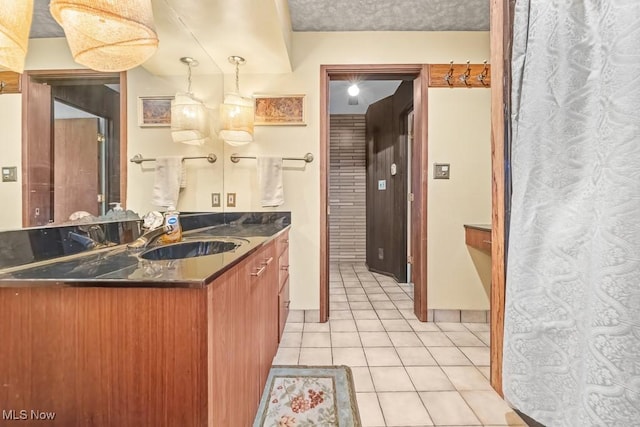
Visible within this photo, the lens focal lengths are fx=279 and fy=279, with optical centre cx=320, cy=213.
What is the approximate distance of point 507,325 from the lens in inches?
31.0

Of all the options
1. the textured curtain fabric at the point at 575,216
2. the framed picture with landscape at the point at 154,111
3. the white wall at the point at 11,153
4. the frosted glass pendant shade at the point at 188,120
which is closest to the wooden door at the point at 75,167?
the white wall at the point at 11,153

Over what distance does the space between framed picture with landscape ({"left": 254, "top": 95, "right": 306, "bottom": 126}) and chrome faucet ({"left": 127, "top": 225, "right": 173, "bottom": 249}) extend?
4.45ft

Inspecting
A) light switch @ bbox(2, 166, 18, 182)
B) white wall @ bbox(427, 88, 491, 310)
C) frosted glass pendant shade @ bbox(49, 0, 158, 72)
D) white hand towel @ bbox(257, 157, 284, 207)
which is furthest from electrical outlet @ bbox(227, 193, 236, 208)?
white wall @ bbox(427, 88, 491, 310)

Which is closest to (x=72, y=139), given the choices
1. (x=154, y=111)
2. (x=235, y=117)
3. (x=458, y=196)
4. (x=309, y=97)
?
(x=154, y=111)

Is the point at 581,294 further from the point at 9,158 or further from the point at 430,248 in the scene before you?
the point at 430,248

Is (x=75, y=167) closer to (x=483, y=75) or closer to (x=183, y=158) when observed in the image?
(x=183, y=158)

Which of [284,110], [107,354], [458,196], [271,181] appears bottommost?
[107,354]

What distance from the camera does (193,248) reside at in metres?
1.33

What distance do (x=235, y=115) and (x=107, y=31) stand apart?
112 centimetres

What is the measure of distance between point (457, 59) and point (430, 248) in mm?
1603

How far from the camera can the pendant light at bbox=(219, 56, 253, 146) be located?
2086mm

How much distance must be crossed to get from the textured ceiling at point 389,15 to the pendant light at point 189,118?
95 cm

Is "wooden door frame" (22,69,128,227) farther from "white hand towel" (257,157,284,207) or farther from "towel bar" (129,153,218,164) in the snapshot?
"white hand towel" (257,157,284,207)
